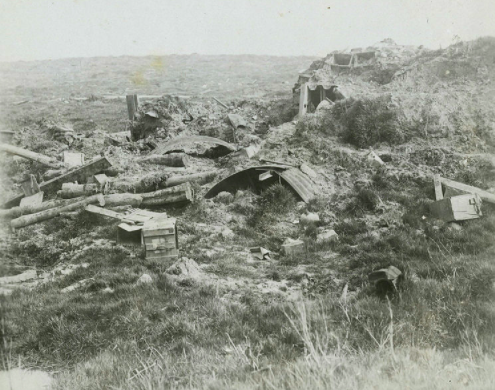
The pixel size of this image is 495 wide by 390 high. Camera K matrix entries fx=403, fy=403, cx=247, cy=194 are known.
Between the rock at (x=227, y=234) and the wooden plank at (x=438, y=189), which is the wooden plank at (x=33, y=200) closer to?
the rock at (x=227, y=234)

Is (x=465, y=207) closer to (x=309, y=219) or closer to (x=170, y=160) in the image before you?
(x=309, y=219)

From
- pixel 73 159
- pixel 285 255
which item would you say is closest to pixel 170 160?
pixel 73 159

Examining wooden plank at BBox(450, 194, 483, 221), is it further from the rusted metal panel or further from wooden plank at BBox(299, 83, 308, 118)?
wooden plank at BBox(299, 83, 308, 118)

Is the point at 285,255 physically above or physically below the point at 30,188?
below

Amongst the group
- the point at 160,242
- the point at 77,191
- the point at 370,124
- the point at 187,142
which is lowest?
the point at 160,242

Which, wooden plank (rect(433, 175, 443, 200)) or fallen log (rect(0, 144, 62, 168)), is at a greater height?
fallen log (rect(0, 144, 62, 168))

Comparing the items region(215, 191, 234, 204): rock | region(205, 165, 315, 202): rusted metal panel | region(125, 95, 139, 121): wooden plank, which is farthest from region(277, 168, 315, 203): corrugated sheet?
region(125, 95, 139, 121): wooden plank
